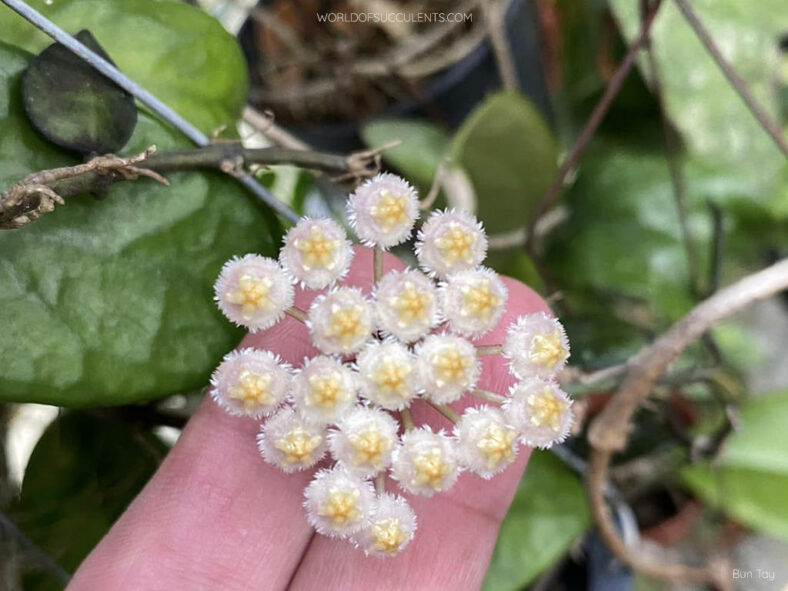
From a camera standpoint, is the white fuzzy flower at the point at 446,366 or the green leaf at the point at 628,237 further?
the green leaf at the point at 628,237

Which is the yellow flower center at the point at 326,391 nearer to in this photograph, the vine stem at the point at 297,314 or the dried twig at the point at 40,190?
the vine stem at the point at 297,314

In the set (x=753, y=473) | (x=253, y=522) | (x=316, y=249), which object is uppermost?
(x=316, y=249)

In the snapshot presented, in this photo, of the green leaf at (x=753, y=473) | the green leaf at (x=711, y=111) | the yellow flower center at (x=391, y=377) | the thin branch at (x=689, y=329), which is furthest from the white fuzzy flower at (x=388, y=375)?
the green leaf at (x=711, y=111)

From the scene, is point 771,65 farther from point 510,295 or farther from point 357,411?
point 357,411

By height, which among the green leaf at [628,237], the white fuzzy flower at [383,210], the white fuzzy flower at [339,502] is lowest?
the green leaf at [628,237]

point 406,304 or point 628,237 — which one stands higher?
point 406,304

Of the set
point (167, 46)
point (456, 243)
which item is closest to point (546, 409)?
point (456, 243)

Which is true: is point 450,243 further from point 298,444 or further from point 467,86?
point 467,86

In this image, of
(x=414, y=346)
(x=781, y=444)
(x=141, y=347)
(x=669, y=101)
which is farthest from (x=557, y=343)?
(x=669, y=101)
